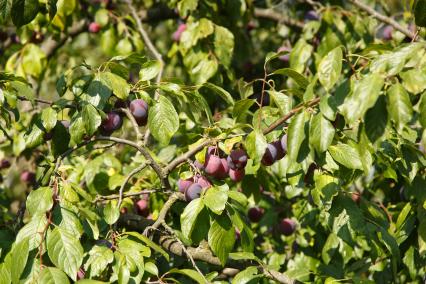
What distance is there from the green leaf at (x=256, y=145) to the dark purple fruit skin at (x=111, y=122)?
0.46m

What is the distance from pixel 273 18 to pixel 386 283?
194cm

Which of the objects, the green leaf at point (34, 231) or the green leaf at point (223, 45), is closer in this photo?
the green leaf at point (34, 231)

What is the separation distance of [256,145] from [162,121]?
0.34 meters

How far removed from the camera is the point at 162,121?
5.57ft

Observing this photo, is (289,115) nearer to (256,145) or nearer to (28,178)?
(256,145)

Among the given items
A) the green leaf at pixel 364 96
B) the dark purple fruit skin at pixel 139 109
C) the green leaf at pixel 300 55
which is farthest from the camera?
the green leaf at pixel 300 55

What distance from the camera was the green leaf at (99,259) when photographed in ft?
4.79

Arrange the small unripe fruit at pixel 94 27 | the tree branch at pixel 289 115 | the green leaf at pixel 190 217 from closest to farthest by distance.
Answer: the tree branch at pixel 289 115 → the green leaf at pixel 190 217 → the small unripe fruit at pixel 94 27

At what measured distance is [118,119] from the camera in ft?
5.84

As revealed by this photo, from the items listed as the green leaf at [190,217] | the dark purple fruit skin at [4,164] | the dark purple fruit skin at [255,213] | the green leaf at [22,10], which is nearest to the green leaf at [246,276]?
the green leaf at [190,217]

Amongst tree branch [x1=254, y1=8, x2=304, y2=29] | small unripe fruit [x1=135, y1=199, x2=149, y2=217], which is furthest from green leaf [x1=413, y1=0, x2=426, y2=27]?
tree branch [x1=254, y1=8, x2=304, y2=29]

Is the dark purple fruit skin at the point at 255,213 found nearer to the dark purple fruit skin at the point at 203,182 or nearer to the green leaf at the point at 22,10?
the dark purple fruit skin at the point at 203,182

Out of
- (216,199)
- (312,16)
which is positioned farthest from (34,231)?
(312,16)

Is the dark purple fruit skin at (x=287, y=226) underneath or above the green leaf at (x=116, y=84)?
underneath
